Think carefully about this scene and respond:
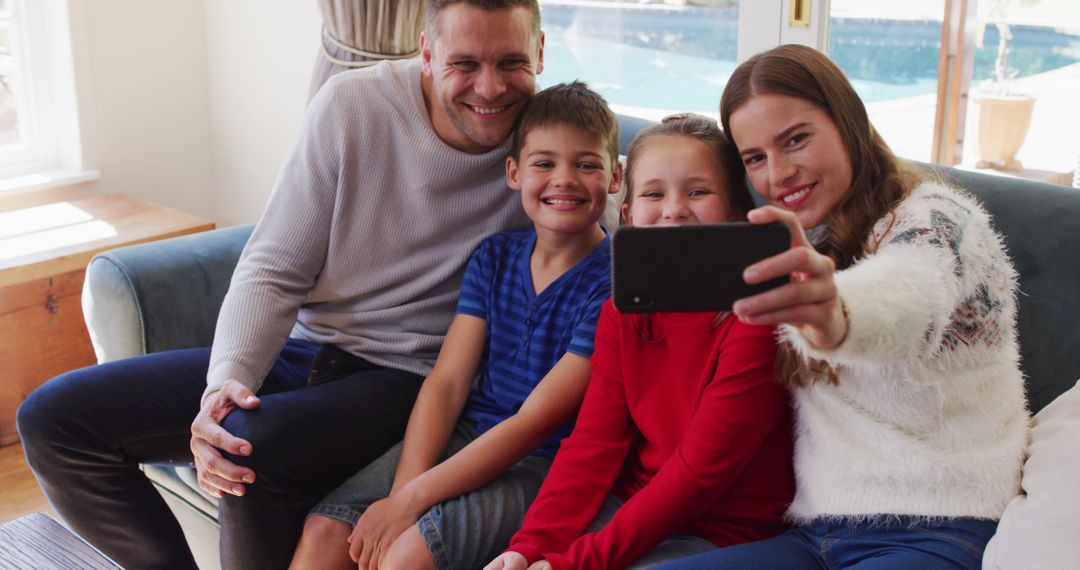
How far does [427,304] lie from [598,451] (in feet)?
1.74

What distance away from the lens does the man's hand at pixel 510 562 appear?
1281mm

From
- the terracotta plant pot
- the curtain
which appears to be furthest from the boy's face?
the curtain

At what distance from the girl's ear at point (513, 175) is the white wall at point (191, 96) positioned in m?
1.48

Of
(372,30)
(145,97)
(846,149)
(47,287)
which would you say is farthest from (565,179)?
(145,97)

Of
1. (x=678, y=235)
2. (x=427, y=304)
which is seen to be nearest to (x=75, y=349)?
(x=427, y=304)

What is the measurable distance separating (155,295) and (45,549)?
48cm

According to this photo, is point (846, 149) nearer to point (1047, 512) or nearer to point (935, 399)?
point (935, 399)

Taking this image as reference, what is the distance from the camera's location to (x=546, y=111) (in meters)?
1.62

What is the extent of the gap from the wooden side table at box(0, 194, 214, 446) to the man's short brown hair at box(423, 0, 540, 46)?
4.42ft

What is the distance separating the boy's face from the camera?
5.16ft

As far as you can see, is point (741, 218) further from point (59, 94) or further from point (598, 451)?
point (59, 94)

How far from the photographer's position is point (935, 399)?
1.17 meters

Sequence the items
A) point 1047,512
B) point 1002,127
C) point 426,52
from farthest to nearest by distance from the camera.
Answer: point 1002,127
point 426,52
point 1047,512

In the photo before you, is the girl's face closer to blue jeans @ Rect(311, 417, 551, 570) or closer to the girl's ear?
the girl's ear
